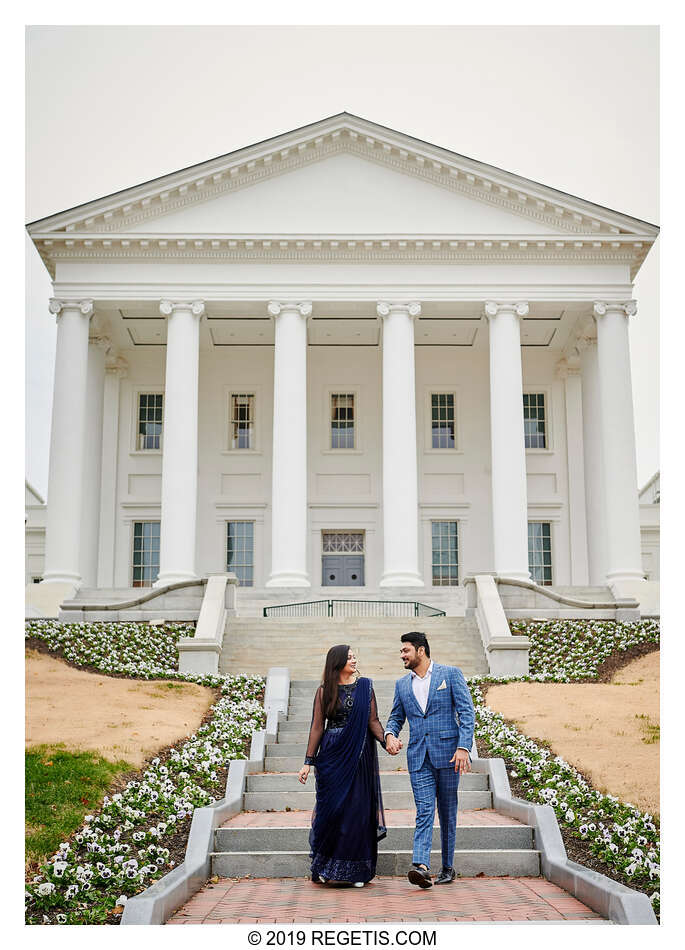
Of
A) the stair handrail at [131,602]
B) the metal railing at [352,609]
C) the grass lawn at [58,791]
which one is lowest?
the grass lawn at [58,791]

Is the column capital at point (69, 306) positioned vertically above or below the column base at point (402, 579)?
above

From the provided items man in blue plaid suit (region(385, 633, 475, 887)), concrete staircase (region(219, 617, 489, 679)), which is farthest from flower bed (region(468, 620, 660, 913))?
man in blue plaid suit (region(385, 633, 475, 887))

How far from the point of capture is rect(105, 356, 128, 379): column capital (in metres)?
37.0

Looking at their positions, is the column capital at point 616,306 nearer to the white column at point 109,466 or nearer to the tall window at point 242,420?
the tall window at point 242,420

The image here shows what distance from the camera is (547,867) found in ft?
30.4

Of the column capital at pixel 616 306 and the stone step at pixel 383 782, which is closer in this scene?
the stone step at pixel 383 782

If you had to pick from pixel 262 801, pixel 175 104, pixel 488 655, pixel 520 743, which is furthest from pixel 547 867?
pixel 175 104

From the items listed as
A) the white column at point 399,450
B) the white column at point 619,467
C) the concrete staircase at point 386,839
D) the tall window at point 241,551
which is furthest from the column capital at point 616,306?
the concrete staircase at point 386,839

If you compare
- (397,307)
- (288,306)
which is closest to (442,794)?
(397,307)

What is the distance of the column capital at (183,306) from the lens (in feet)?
107

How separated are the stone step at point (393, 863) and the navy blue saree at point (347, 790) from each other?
20.6 inches

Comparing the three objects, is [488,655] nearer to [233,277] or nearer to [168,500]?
[168,500]

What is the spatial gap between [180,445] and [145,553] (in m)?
6.70

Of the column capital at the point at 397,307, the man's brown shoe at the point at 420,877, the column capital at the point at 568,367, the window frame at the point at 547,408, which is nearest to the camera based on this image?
the man's brown shoe at the point at 420,877
